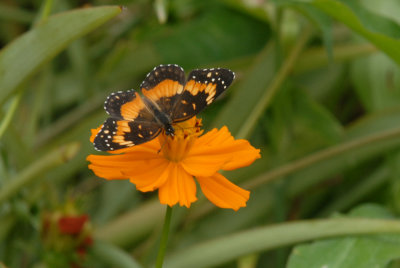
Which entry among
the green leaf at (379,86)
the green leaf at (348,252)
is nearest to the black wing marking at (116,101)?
the green leaf at (348,252)

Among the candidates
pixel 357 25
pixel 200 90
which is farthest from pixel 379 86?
pixel 200 90

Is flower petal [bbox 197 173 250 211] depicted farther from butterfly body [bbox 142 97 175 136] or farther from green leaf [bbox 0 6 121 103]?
green leaf [bbox 0 6 121 103]

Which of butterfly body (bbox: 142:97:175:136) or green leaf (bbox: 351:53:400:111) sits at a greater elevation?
butterfly body (bbox: 142:97:175:136)

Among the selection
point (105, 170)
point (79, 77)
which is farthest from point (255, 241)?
point (79, 77)

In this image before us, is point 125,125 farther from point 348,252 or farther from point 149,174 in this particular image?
point 348,252

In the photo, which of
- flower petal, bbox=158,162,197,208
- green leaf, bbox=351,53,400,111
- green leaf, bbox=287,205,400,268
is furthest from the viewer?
green leaf, bbox=351,53,400,111

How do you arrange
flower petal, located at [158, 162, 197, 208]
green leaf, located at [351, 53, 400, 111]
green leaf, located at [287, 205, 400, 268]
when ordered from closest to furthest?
flower petal, located at [158, 162, 197, 208] < green leaf, located at [287, 205, 400, 268] < green leaf, located at [351, 53, 400, 111]

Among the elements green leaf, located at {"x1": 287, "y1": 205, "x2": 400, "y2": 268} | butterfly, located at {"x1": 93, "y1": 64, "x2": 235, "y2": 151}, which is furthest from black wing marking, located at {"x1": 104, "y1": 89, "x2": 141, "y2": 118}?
green leaf, located at {"x1": 287, "y1": 205, "x2": 400, "y2": 268}
